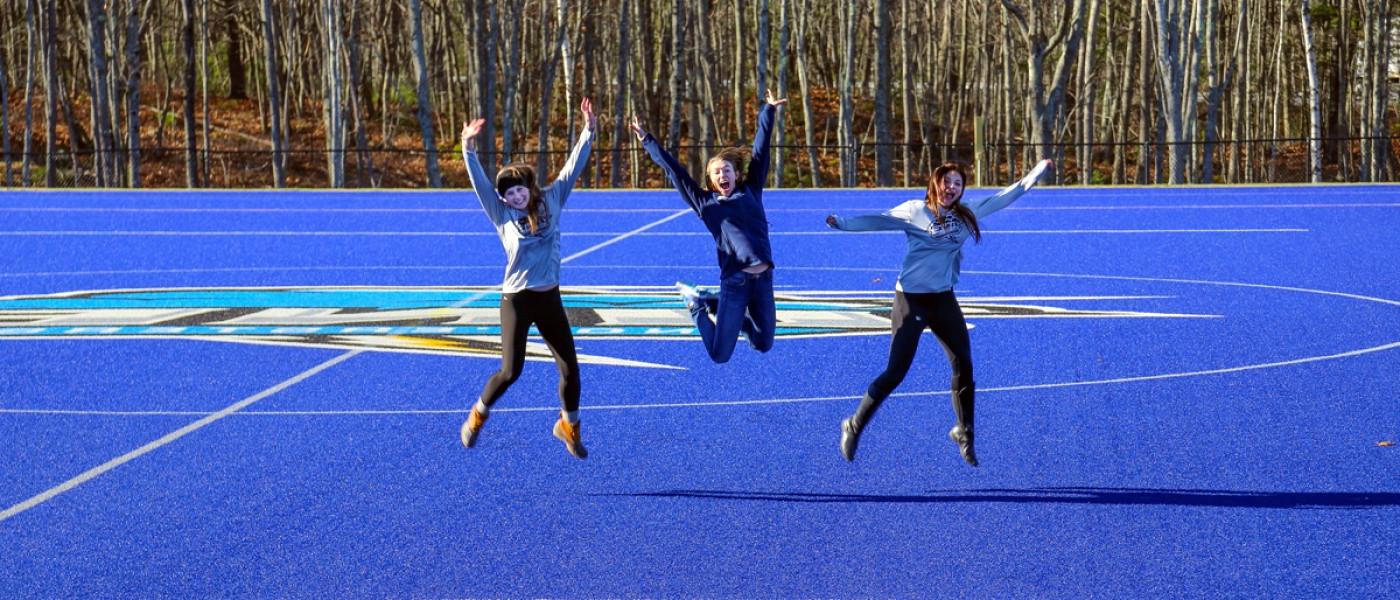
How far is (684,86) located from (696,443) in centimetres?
3370

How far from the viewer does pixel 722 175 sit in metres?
8.84

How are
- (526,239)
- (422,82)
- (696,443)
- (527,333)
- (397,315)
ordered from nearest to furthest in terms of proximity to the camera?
(526,239) → (527,333) → (696,443) → (397,315) → (422,82)

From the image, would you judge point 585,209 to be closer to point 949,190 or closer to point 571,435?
point 571,435

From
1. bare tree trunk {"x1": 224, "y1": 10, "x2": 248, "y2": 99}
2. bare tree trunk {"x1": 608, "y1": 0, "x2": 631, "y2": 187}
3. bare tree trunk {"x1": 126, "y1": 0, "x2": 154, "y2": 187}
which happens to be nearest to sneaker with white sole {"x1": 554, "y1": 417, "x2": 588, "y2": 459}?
bare tree trunk {"x1": 126, "y1": 0, "x2": 154, "y2": 187}

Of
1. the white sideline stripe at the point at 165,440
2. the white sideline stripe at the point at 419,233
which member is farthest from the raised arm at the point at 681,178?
the white sideline stripe at the point at 419,233

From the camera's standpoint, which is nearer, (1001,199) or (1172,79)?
(1001,199)

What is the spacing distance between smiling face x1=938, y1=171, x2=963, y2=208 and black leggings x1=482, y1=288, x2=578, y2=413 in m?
1.88

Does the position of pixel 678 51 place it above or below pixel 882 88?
above

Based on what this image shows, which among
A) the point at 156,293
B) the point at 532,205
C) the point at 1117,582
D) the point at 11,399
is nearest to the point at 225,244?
the point at 156,293

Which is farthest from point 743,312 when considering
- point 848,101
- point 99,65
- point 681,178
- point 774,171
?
point 774,171

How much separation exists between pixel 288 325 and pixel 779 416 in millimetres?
5975

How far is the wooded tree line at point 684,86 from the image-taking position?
43.2 m

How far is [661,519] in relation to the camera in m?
7.82

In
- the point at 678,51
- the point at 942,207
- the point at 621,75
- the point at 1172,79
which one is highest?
the point at 678,51
